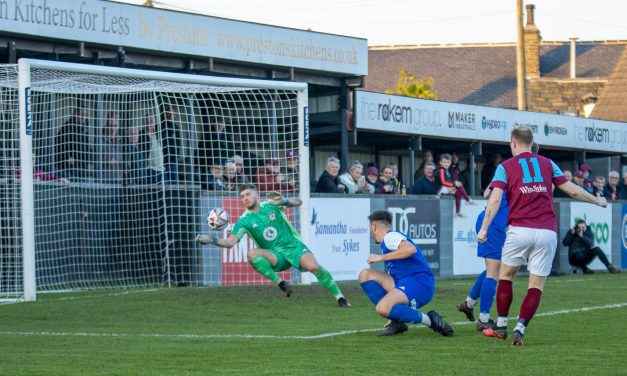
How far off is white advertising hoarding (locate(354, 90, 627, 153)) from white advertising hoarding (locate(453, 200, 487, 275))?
2.42 m

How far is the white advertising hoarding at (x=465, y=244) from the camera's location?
23.0 metres

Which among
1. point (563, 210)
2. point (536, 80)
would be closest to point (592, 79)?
point (536, 80)

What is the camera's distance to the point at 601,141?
108 feet

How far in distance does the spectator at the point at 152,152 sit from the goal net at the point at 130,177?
0.02m

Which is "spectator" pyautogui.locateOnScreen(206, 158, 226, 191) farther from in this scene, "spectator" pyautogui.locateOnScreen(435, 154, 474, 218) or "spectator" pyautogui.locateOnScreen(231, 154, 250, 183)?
"spectator" pyautogui.locateOnScreen(435, 154, 474, 218)

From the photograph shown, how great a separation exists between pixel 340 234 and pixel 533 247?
32.2ft

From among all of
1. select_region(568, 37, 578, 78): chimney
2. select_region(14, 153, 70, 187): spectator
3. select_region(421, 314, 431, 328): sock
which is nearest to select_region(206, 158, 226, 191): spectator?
select_region(14, 153, 70, 187): spectator

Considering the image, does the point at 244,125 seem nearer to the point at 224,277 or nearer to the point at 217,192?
the point at 217,192

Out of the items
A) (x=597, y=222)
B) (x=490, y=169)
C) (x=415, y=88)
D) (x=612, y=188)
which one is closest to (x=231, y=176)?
(x=490, y=169)

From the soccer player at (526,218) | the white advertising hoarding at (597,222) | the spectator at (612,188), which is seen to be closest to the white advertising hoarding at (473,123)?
the spectator at (612,188)

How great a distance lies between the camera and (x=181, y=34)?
2125cm

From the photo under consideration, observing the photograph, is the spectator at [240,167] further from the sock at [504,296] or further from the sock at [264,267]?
the sock at [504,296]

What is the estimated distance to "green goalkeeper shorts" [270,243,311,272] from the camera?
1540cm

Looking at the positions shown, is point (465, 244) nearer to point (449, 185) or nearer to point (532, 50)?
point (449, 185)
